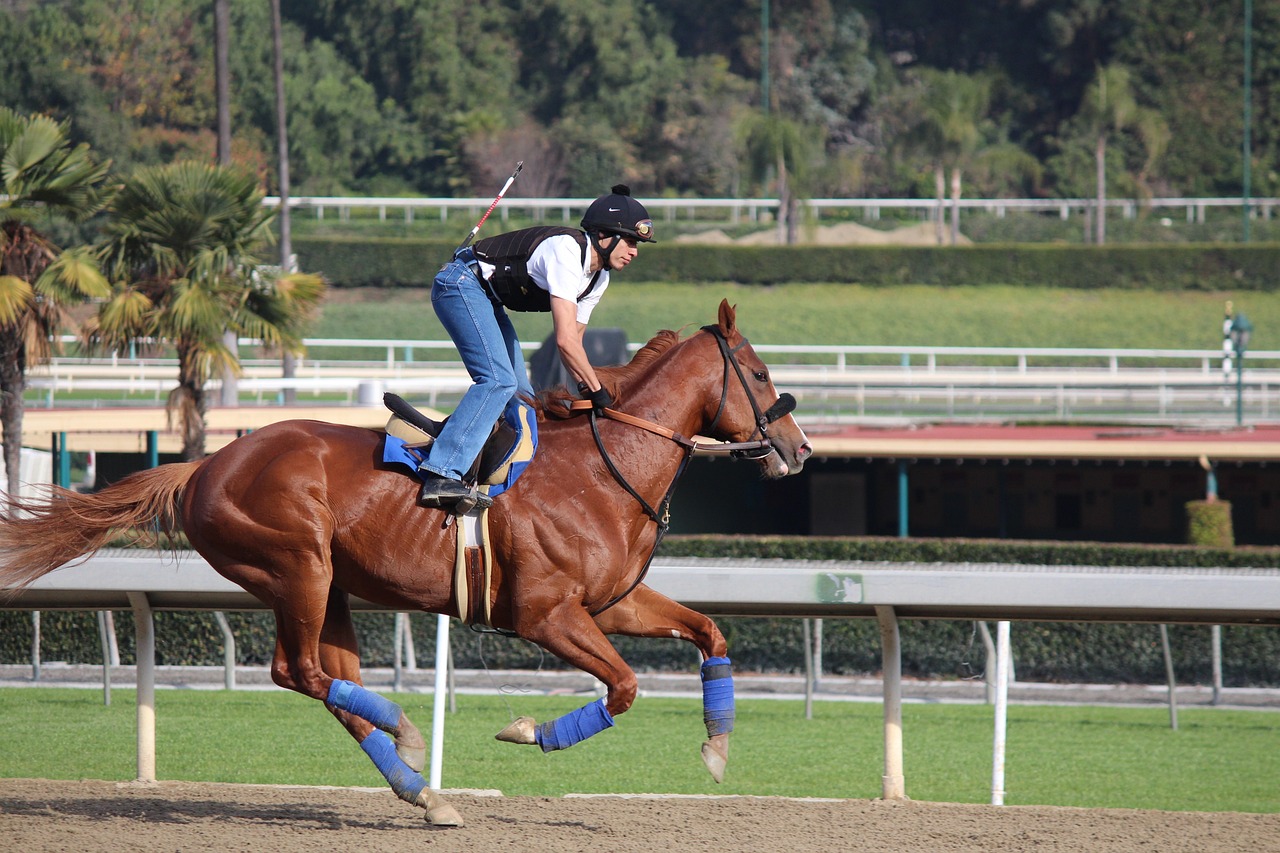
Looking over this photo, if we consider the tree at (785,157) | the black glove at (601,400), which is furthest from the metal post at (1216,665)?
the tree at (785,157)

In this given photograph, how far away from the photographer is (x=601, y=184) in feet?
173

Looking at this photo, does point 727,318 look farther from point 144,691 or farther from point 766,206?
point 766,206

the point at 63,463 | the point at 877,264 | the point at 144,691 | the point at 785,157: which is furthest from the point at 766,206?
the point at 144,691

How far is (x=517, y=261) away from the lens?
5.26 metres

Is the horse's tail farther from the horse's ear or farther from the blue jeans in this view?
the horse's ear

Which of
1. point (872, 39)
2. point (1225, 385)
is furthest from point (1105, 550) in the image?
point (872, 39)

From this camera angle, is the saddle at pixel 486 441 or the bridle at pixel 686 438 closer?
the saddle at pixel 486 441

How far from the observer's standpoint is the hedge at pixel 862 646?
43.6ft

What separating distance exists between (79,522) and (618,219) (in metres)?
2.24

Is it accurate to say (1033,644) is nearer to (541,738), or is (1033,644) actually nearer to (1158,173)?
(541,738)

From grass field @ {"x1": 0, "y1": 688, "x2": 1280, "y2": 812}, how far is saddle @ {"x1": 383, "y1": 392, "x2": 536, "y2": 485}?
2.22 m

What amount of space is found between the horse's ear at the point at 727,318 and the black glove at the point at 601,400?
0.47m

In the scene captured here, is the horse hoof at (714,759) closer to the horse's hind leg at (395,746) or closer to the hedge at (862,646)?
the horse's hind leg at (395,746)

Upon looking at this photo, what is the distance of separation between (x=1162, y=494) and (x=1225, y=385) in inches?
238
